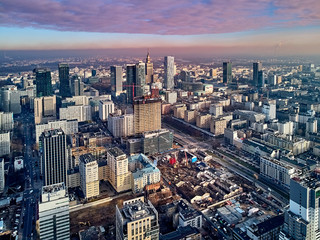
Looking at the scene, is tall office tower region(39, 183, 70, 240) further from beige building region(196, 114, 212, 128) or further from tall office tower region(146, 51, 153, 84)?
tall office tower region(146, 51, 153, 84)

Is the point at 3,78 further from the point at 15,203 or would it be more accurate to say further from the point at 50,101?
the point at 15,203

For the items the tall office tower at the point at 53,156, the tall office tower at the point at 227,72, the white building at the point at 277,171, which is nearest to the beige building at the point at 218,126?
the white building at the point at 277,171

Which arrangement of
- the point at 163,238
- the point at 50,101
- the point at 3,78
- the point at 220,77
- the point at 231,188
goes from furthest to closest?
the point at 220,77 → the point at 3,78 → the point at 50,101 → the point at 231,188 → the point at 163,238

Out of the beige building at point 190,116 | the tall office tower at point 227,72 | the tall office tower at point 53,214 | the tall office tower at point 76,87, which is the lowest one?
the tall office tower at point 53,214

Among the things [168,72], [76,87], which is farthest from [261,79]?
[76,87]

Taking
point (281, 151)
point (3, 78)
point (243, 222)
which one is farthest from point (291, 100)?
point (3, 78)

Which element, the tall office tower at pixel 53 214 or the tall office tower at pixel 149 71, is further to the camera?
the tall office tower at pixel 149 71

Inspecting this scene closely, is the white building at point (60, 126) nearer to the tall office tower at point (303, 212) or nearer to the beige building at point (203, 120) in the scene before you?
the beige building at point (203, 120)

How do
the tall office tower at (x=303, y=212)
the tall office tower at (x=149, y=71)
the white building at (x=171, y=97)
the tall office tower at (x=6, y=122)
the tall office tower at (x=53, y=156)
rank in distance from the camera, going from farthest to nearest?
the tall office tower at (x=149, y=71)
the white building at (x=171, y=97)
the tall office tower at (x=6, y=122)
the tall office tower at (x=53, y=156)
the tall office tower at (x=303, y=212)
